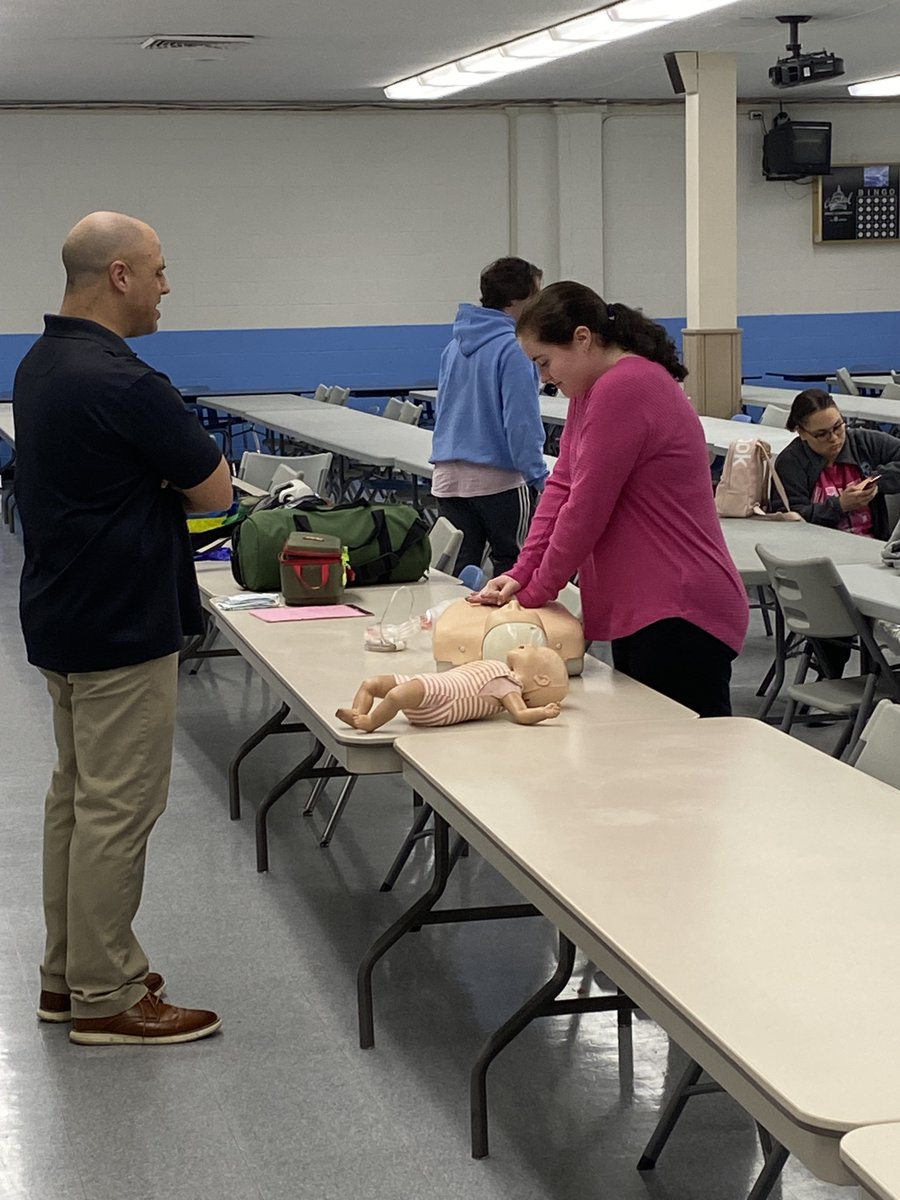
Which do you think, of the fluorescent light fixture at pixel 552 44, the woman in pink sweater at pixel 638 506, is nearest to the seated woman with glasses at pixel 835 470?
the woman in pink sweater at pixel 638 506

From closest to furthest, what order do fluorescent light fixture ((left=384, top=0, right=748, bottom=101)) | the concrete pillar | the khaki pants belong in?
the khaki pants < fluorescent light fixture ((left=384, top=0, right=748, bottom=101)) < the concrete pillar

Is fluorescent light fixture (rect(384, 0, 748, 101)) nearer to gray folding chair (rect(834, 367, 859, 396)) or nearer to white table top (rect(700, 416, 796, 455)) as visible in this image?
white table top (rect(700, 416, 796, 455))

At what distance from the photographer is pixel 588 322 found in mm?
3189

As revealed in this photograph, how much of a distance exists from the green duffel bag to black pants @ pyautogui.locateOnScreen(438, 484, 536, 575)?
1.19 metres

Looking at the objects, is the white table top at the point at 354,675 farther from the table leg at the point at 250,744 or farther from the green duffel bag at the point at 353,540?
the table leg at the point at 250,744

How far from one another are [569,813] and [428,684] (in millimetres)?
591

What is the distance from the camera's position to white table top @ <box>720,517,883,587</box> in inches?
197

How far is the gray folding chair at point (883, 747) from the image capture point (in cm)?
265

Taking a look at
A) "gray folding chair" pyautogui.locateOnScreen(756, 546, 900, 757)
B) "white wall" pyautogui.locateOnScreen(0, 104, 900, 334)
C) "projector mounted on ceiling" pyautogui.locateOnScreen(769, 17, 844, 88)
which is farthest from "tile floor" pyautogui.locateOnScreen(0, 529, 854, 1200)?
"white wall" pyautogui.locateOnScreen(0, 104, 900, 334)

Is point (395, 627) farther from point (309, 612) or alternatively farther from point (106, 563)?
point (106, 563)

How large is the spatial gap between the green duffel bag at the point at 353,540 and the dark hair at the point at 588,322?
130 cm

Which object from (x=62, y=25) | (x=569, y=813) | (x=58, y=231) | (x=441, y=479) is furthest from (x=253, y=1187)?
(x=58, y=231)

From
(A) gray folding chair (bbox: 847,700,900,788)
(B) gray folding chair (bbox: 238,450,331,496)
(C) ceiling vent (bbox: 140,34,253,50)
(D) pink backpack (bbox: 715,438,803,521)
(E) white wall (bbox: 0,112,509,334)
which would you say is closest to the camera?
(A) gray folding chair (bbox: 847,700,900,788)

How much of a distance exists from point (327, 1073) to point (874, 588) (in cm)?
221
